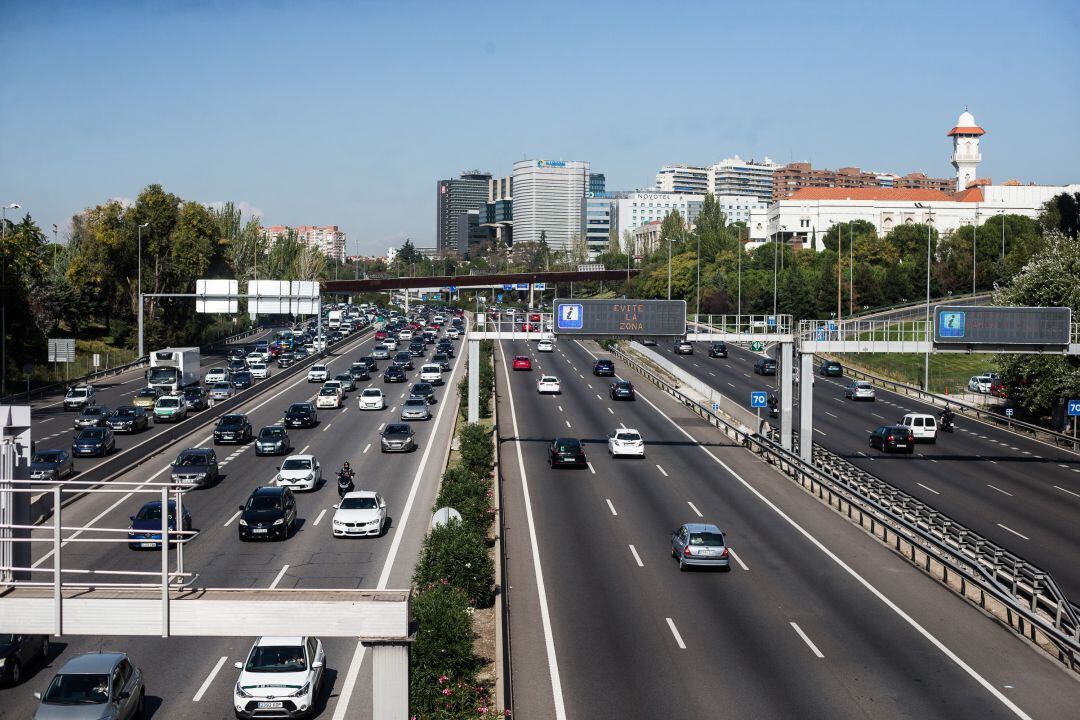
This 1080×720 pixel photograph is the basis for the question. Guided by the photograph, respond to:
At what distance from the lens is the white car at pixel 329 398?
211ft

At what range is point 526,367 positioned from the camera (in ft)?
294

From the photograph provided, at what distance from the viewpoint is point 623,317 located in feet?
163

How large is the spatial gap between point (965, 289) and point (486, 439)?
10598 cm

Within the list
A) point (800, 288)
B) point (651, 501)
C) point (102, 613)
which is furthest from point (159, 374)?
point (800, 288)

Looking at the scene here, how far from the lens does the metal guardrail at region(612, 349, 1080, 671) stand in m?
23.3

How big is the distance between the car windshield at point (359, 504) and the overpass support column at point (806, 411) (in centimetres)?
1896

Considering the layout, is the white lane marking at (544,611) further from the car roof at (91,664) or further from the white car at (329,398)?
the white car at (329,398)

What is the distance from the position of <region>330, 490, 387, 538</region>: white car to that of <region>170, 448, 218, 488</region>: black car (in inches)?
363

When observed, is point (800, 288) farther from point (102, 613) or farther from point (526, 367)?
point (102, 613)

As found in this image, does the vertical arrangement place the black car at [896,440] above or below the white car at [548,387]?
below

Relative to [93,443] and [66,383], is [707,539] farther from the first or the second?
[66,383]

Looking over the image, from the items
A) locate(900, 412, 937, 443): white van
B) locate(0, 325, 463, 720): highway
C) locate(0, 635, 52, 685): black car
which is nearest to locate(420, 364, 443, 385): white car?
locate(0, 325, 463, 720): highway

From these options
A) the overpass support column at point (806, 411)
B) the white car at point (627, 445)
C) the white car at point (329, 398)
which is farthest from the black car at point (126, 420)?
the overpass support column at point (806, 411)

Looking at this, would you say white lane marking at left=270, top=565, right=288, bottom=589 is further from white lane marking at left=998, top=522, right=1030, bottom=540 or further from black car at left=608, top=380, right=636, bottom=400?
black car at left=608, top=380, right=636, bottom=400
